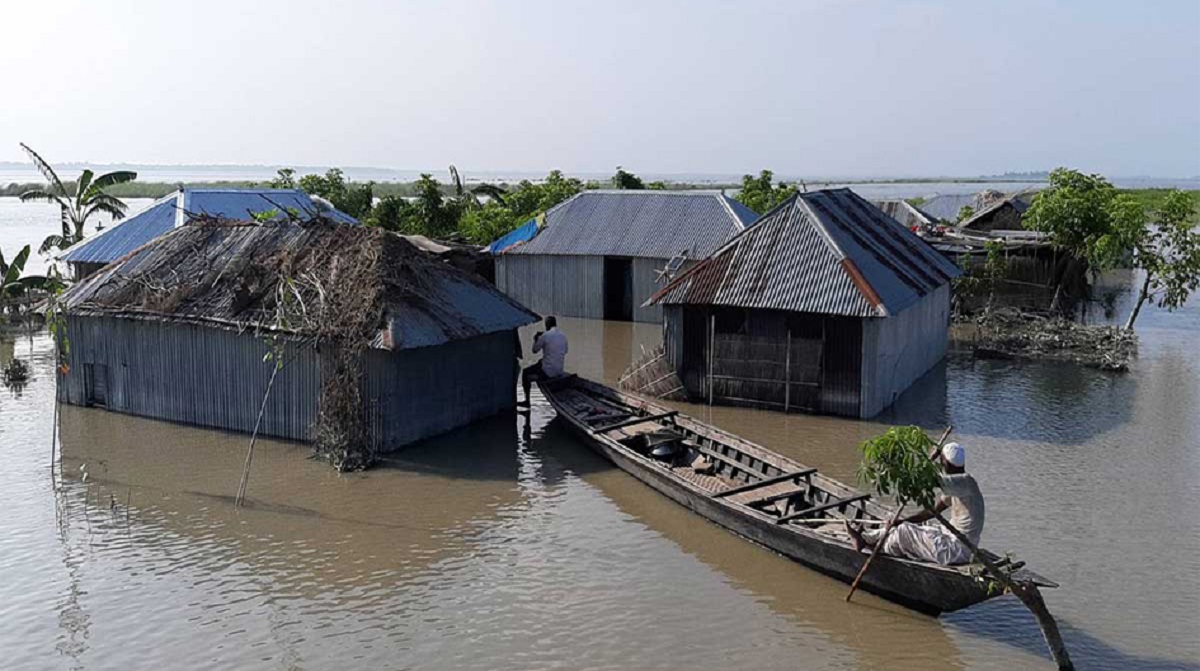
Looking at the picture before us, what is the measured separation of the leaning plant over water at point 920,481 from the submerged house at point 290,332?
299 inches

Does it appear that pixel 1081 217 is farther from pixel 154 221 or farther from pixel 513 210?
pixel 154 221

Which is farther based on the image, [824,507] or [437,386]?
[437,386]

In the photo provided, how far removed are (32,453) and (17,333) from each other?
1266 centimetres

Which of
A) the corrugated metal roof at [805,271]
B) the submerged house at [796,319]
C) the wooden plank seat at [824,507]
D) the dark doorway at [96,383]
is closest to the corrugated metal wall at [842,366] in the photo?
the submerged house at [796,319]

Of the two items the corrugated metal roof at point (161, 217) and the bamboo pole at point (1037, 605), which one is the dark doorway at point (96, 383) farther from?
the bamboo pole at point (1037, 605)

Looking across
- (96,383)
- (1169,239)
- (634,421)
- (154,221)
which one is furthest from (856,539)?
(154,221)

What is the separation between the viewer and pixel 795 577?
11.1 meters

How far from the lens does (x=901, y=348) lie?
19.3 m

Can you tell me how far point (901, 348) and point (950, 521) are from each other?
32.1 ft

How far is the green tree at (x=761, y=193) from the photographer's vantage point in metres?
38.2

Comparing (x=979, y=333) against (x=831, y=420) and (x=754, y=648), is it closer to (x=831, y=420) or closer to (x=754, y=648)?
(x=831, y=420)

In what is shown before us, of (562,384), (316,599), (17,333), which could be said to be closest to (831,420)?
(562,384)

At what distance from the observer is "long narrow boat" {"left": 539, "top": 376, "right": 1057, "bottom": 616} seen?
9797mm

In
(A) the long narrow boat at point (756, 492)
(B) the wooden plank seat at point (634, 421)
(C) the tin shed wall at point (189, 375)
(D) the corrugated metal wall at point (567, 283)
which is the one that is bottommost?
(A) the long narrow boat at point (756, 492)
